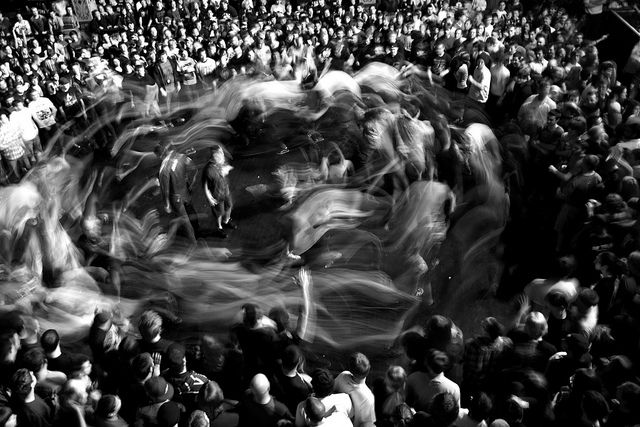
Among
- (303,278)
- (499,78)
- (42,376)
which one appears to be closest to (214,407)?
(42,376)

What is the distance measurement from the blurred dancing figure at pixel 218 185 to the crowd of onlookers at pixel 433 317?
2.57m

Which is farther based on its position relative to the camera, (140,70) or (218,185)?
(140,70)

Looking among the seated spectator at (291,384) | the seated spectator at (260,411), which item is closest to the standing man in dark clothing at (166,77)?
the seated spectator at (291,384)

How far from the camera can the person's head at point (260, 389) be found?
3.90m

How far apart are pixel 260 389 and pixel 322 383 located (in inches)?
16.3

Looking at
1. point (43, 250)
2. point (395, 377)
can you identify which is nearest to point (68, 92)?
point (43, 250)

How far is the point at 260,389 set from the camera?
12.8 ft

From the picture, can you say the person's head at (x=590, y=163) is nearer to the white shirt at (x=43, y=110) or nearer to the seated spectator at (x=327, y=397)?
the seated spectator at (x=327, y=397)

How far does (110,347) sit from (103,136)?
7.52 metres

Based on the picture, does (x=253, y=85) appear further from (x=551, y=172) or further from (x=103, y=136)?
(x=551, y=172)

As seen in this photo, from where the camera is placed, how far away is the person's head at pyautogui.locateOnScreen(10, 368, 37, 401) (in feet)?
13.2

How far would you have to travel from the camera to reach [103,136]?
11.4 metres

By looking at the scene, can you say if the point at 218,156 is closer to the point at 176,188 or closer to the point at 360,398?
the point at 176,188

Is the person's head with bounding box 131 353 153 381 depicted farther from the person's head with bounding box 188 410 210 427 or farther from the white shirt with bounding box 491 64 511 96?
the white shirt with bounding box 491 64 511 96
